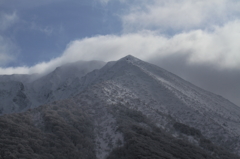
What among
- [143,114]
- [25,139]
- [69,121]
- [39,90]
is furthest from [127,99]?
[39,90]

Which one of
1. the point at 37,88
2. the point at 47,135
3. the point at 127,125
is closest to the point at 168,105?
the point at 127,125

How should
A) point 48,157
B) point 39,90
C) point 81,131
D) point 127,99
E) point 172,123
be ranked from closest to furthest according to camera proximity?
point 48,157 → point 81,131 → point 172,123 → point 127,99 → point 39,90

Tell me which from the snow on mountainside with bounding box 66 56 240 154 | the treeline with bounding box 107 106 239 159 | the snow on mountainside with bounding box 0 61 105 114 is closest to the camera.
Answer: the treeline with bounding box 107 106 239 159

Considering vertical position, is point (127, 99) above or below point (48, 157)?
above

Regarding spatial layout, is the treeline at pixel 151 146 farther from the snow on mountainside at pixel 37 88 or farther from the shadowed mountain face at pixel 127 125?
the snow on mountainside at pixel 37 88

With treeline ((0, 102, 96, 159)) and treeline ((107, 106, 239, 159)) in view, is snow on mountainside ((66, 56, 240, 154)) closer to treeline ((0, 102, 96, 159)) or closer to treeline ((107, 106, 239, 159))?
treeline ((107, 106, 239, 159))

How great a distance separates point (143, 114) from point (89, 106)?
772 centimetres

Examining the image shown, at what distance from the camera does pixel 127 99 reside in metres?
45.7

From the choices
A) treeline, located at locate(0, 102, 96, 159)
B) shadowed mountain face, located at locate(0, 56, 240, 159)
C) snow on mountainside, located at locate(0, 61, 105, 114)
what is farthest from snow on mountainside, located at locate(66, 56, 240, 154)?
snow on mountainside, located at locate(0, 61, 105, 114)

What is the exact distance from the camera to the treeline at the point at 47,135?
25.2 metres

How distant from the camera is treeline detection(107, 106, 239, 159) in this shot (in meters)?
26.4

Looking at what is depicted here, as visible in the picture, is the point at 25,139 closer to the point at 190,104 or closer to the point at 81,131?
the point at 81,131

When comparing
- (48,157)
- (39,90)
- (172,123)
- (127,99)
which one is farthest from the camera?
(39,90)

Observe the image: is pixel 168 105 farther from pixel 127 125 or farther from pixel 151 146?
pixel 151 146
